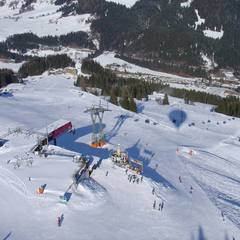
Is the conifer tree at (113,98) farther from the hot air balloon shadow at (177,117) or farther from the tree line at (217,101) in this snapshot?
the tree line at (217,101)

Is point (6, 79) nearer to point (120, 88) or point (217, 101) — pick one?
point (120, 88)

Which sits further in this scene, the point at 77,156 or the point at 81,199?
the point at 77,156

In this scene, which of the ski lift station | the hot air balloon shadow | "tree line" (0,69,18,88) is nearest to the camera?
the ski lift station

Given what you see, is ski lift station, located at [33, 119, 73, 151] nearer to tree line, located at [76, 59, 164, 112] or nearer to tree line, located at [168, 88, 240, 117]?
tree line, located at [76, 59, 164, 112]

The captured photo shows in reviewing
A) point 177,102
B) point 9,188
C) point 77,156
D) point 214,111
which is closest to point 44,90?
point 177,102

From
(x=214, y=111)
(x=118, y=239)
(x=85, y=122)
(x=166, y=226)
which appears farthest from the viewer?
(x=214, y=111)

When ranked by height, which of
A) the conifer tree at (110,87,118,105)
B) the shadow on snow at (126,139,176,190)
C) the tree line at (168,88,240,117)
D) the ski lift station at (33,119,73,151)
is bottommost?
the tree line at (168,88,240,117)

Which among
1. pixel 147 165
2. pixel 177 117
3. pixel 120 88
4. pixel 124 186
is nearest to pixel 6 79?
pixel 120 88

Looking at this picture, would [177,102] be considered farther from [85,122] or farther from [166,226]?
[166,226]

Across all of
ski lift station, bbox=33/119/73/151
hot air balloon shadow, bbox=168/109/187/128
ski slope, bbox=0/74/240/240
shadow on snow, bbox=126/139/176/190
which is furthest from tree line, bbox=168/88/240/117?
ski lift station, bbox=33/119/73/151
